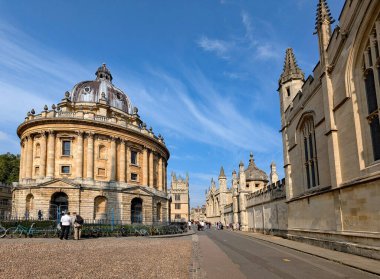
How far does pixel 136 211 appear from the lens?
4388 centimetres

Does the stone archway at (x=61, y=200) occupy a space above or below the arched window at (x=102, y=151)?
below

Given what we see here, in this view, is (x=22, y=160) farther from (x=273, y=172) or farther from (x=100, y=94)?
(x=273, y=172)

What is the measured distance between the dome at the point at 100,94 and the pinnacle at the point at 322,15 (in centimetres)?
3778

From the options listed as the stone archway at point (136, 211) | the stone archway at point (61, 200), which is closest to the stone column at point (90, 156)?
the stone archway at point (61, 200)

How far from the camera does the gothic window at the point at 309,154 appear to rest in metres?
18.5

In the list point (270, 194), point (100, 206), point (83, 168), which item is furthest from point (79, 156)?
point (270, 194)

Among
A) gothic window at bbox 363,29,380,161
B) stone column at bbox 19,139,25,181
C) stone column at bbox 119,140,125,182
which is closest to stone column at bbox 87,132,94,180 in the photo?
stone column at bbox 119,140,125,182

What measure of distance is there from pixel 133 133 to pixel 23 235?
83.5 ft

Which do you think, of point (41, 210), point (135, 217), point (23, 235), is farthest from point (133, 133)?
point (23, 235)

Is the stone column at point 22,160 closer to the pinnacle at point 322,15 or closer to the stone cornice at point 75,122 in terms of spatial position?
the stone cornice at point 75,122

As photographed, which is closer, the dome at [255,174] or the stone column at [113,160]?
the stone column at [113,160]

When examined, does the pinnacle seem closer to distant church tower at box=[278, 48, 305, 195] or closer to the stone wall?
distant church tower at box=[278, 48, 305, 195]

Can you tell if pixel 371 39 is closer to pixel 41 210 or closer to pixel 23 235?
pixel 23 235

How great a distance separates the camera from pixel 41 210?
3706 centimetres
